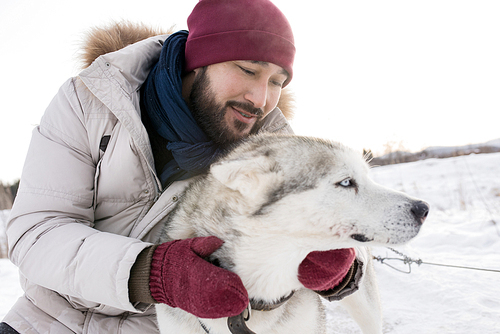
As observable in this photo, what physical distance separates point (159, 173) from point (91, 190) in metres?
0.45

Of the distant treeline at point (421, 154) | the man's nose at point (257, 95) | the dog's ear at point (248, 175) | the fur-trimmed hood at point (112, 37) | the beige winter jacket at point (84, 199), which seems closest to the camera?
the dog's ear at point (248, 175)

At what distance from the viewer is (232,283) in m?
1.15

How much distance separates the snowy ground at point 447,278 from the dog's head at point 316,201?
205 mm

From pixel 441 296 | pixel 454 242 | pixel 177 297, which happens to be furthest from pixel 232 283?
pixel 454 242

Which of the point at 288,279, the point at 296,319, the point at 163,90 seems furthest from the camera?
the point at 163,90

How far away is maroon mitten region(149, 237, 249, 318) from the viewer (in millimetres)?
1117

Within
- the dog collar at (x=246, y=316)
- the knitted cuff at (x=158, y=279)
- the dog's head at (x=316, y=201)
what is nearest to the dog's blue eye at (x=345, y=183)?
the dog's head at (x=316, y=201)

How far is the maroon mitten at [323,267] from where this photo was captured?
4.29 ft

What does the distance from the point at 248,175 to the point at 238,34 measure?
1.22 metres

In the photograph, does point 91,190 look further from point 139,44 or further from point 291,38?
point 291,38

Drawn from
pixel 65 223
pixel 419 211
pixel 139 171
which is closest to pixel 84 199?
pixel 65 223

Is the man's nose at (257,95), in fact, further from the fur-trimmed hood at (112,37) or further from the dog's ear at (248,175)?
the dog's ear at (248,175)

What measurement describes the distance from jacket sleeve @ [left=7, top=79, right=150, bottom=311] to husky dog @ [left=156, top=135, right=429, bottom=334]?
350 millimetres

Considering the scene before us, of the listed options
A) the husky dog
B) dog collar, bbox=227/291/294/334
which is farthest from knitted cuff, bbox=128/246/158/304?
dog collar, bbox=227/291/294/334
